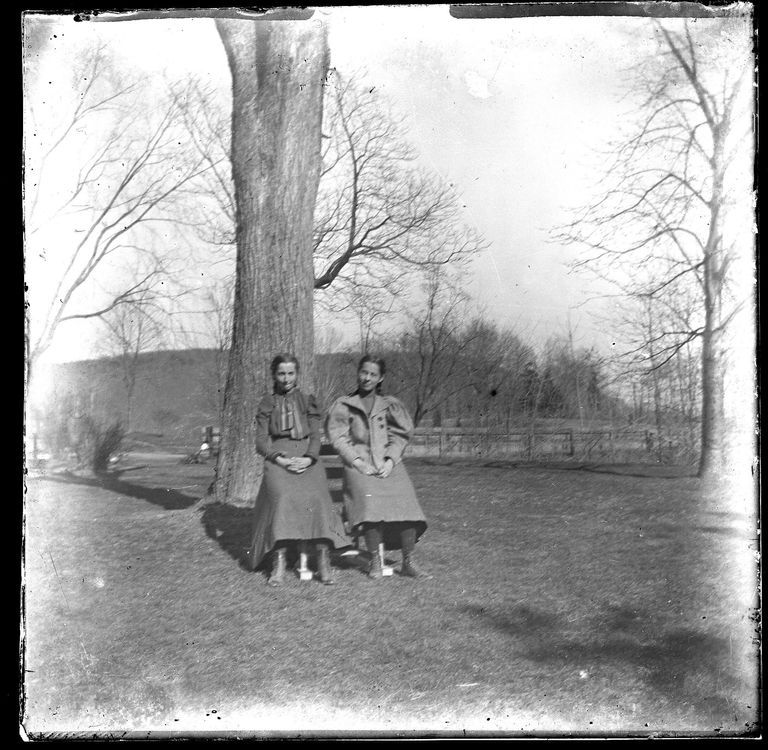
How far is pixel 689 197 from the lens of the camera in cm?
506

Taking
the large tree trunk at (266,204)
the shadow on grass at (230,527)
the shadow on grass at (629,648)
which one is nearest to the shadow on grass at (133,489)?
the shadow on grass at (230,527)

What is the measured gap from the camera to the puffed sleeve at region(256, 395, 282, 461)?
4785 millimetres

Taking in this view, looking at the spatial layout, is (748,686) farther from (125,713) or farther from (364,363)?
(125,713)

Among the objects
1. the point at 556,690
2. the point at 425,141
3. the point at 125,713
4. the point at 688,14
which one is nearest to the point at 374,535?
the point at 556,690

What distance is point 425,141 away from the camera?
16.2ft

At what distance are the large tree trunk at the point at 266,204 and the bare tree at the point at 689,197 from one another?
189cm

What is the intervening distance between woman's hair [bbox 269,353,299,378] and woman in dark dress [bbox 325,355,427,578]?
383mm

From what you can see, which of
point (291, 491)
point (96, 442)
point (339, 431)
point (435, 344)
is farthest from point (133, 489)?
point (435, 344)

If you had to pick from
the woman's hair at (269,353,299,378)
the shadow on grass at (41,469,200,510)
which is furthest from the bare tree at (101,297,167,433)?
the woman's hair at (269,353,299,378)

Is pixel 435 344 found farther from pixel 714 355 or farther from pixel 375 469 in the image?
pixel 714 355

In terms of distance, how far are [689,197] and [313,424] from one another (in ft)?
9.61

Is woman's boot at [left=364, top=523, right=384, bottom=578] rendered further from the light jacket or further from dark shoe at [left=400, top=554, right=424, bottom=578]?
the light jacket

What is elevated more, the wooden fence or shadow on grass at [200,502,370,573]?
the wooden fence

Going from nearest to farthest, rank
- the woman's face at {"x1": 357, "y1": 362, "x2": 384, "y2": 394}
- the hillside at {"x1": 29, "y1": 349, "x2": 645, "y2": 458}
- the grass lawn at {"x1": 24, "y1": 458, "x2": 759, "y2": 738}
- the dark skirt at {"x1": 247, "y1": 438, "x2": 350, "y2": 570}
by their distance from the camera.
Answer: the grass lawn at {"x1": 24, "y1": 458, "x2": 759, "y2": 738} → the dark skirt at {"x1": 247, "y1": 438, "x2": 350, "y2": 570} → the woman's face at {"x1": 357, "y1": 362, "x2": 384, "y2": 394} → the hillside at {"x1": 29, "y1": 349, "x2": 645, "y2": 458}
